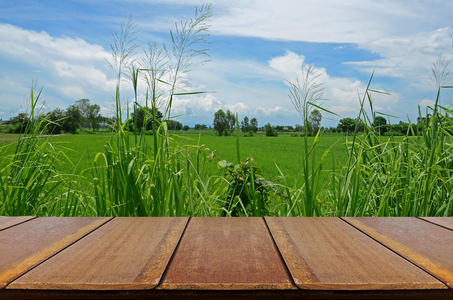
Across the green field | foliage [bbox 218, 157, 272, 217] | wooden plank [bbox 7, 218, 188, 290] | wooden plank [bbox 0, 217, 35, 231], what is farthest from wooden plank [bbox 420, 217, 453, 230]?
wooden plank [bbox 0, 217, 35, 231]

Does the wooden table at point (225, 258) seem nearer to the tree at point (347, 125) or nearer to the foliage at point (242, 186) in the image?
the foliage at point (242, 186)

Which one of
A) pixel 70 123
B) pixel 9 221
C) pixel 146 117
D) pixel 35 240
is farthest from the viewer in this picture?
pixel 70 123

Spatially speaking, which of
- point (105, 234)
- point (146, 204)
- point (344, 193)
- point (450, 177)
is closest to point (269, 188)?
point (344, 193)

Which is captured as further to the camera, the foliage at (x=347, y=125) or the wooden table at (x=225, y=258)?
the foliage at (x=347, y=125)

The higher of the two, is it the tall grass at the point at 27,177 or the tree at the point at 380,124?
the tree at the point at 380,124

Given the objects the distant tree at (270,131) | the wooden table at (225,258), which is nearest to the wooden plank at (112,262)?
the wooden table at (225,258)

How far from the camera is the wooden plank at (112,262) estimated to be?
0.83m

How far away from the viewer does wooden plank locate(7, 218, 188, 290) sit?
0.83 metres

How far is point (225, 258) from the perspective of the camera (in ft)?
3.20

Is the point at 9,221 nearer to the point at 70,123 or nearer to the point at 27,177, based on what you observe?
the point at 27,177

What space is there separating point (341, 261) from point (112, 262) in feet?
2.04

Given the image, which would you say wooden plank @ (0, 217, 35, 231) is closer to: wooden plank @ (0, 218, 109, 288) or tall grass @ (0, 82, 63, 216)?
wooden plank @ (0, 218, 109, 288)

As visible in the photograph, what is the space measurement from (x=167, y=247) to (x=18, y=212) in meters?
1.42

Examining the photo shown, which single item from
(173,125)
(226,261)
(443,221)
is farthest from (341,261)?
(173,125)
